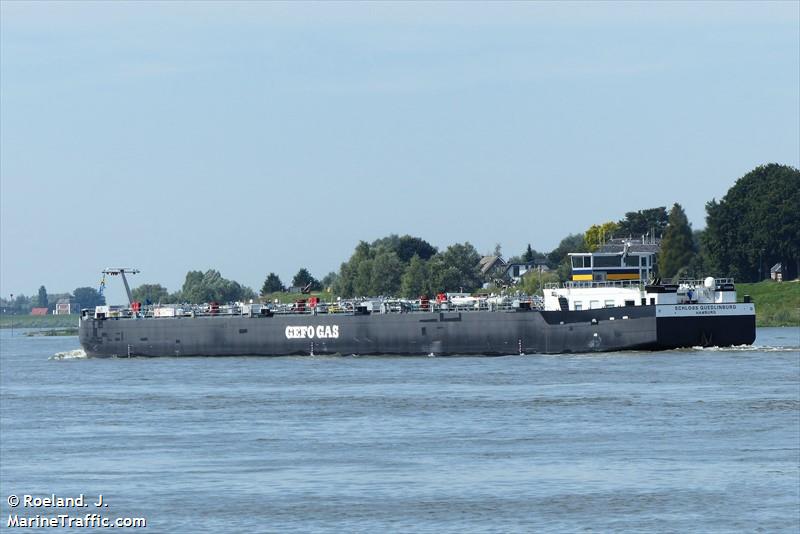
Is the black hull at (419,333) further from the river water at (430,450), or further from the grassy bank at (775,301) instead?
the grassy bank at (775,301)

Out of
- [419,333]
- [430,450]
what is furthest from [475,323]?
[430,450]

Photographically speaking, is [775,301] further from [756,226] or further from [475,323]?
[475,323]

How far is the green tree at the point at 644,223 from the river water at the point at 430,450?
393 ft

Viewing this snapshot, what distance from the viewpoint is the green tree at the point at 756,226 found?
498 feet

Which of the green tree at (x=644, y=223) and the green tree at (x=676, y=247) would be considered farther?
the green tree at (x=644, y=223)

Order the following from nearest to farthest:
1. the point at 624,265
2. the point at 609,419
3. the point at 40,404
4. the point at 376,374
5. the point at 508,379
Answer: the point at 609,419, the point at 40,404, the point at 508,379, the point at 376,374, the point at 624,265

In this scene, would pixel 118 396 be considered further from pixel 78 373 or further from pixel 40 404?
pixel 78 373

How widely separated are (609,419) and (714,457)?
8977 mm

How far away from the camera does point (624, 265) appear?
87.9 metres

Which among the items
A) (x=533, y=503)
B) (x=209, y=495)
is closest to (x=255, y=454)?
(x=209, y=495)

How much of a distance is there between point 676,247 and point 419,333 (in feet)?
235

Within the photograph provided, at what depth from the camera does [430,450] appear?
39.2 metres

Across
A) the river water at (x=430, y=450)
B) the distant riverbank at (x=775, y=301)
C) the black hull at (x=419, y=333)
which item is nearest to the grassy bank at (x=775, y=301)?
the distant riverbank at (x=775, y=301)

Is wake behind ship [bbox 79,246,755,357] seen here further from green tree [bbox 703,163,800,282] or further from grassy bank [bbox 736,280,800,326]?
green tree [bbox 703,163,800,282]
